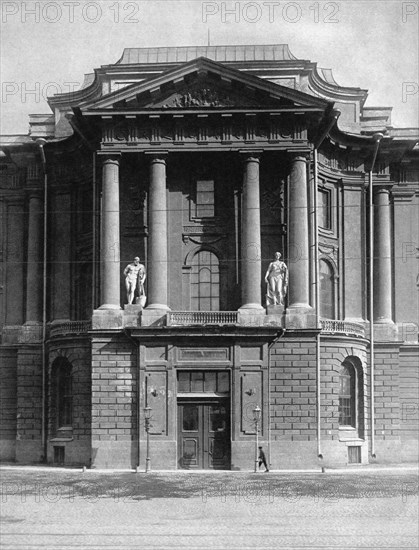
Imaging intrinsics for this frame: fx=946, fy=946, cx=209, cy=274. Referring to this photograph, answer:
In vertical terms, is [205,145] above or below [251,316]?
above

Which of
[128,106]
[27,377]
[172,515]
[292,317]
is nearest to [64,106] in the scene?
[128,106]

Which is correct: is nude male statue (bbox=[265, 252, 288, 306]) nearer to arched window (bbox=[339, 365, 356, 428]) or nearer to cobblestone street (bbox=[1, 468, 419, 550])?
arched window (bbox=[339, 365, 356, 428])

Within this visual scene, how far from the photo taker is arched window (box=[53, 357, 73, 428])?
4475 cm

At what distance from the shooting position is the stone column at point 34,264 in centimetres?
4647

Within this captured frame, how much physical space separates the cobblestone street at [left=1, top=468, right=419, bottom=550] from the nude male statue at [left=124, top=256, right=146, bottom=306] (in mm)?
8133

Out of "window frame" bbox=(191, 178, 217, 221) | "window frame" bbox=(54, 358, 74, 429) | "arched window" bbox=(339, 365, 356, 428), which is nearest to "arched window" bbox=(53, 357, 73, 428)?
"window frame" bbox=(54, 358, 74, 429)

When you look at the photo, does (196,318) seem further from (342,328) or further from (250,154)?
(250,154)

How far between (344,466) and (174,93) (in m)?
18.1

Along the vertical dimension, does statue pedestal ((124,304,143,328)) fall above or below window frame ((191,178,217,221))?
below

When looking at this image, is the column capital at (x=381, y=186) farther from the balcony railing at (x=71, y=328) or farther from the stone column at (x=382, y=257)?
the balcony railing at (x=71, y=328)

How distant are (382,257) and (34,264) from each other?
17005 millimetres

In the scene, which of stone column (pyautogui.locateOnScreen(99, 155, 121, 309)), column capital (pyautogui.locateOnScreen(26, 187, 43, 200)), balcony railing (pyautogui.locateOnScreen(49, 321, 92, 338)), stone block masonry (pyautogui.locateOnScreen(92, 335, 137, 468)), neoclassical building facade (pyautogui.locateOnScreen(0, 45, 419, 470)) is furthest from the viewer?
column capital (pyautogui.locateOnScreen(26, 187, 43, 200))

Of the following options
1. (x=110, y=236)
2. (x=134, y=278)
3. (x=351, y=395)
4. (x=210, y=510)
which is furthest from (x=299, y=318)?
(x=210, y=510)

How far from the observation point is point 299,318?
40844 mm
